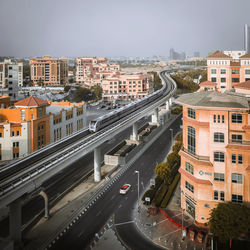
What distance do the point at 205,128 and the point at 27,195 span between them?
12.3 m

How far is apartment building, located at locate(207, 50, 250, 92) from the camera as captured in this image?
3990 centimetres

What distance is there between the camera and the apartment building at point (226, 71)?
3990 centimetres

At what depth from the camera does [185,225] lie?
66.1ft

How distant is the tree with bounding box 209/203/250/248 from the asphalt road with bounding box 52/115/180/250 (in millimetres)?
3961

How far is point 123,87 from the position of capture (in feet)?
281

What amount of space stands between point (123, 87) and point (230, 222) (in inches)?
2796

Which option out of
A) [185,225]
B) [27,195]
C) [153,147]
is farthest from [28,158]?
[153,147]

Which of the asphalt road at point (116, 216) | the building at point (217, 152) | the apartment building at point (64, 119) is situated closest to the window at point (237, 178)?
the building at point (217, 152)

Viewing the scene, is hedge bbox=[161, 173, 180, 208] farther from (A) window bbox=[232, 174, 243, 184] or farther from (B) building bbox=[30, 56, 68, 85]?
(B) building bbox=[30, 56, 68, 85]

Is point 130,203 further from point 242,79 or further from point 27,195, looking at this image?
point 242,79

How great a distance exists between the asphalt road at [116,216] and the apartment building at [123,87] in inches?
2070

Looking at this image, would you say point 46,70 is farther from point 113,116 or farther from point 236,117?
point 236,117

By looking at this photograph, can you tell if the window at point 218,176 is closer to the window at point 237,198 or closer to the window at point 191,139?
the window at point 237,198

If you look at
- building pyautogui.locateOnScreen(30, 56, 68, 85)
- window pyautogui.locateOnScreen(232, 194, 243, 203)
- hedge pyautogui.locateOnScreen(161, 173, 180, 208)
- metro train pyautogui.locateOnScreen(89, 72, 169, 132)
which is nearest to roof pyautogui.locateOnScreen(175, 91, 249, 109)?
window pyautogui.locateOnScreen(232, 194, 243, 203)
